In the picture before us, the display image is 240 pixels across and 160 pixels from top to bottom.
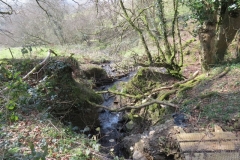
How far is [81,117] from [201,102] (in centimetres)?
399

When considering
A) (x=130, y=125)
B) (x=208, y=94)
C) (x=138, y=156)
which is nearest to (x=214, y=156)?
(x=138, y=156)

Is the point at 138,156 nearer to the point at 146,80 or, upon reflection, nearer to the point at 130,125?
the point at 130,125

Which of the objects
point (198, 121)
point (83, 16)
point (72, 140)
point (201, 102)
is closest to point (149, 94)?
point (201, 102)

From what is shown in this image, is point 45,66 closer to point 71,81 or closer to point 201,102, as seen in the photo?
point 71,81

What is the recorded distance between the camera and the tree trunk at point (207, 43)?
7125mm

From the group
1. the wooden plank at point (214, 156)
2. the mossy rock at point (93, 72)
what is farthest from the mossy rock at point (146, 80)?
the wooden plank at point (214, 156)

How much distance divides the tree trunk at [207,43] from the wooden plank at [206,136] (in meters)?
4.16

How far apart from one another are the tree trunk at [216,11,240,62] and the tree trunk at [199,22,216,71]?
36cm

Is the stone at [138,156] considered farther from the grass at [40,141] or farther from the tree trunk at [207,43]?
the tree trunk at [207,43]

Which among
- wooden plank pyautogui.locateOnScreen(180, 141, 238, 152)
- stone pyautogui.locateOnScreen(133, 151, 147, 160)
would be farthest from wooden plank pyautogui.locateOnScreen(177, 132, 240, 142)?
stone pyautogui.locateOnScreen(133, 151, 147, 160)

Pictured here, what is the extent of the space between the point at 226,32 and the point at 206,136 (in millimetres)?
4836

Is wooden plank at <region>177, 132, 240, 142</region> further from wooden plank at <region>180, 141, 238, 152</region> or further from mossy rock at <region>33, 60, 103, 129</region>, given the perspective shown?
mossy rock at <region>33, 60, 103, 129</region>

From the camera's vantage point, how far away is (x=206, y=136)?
3.96 m

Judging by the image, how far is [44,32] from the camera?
18.5m
